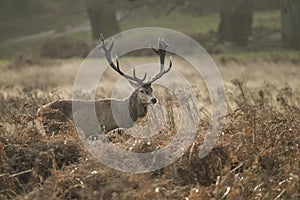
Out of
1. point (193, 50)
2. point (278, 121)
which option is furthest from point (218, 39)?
point (278, 121)

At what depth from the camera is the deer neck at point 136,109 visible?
455 inches

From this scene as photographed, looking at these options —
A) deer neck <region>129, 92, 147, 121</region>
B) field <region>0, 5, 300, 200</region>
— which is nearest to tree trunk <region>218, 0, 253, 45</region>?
deer neck <region>129, 92, 147, 121</region>

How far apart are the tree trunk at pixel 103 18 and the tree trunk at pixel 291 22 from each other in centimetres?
803

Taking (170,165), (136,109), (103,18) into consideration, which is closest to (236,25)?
(103,18)

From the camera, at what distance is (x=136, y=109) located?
456 inches

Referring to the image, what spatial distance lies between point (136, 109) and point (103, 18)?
22.5 meters

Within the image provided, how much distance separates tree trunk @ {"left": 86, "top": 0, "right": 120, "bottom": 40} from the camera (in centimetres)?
3288

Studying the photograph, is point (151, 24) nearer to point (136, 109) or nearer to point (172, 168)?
point (136, 109)

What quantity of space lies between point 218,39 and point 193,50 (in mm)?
4719

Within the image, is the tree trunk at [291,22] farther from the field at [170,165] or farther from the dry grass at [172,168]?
the dry grass at [172,168]

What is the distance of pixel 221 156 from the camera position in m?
7.79

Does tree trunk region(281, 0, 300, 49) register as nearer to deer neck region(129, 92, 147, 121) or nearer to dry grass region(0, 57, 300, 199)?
deer neck region(129, 92, 147, 121)

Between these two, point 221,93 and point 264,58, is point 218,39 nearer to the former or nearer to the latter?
point 264,58

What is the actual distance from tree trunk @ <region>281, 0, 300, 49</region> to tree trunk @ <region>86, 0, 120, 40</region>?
316 inches
